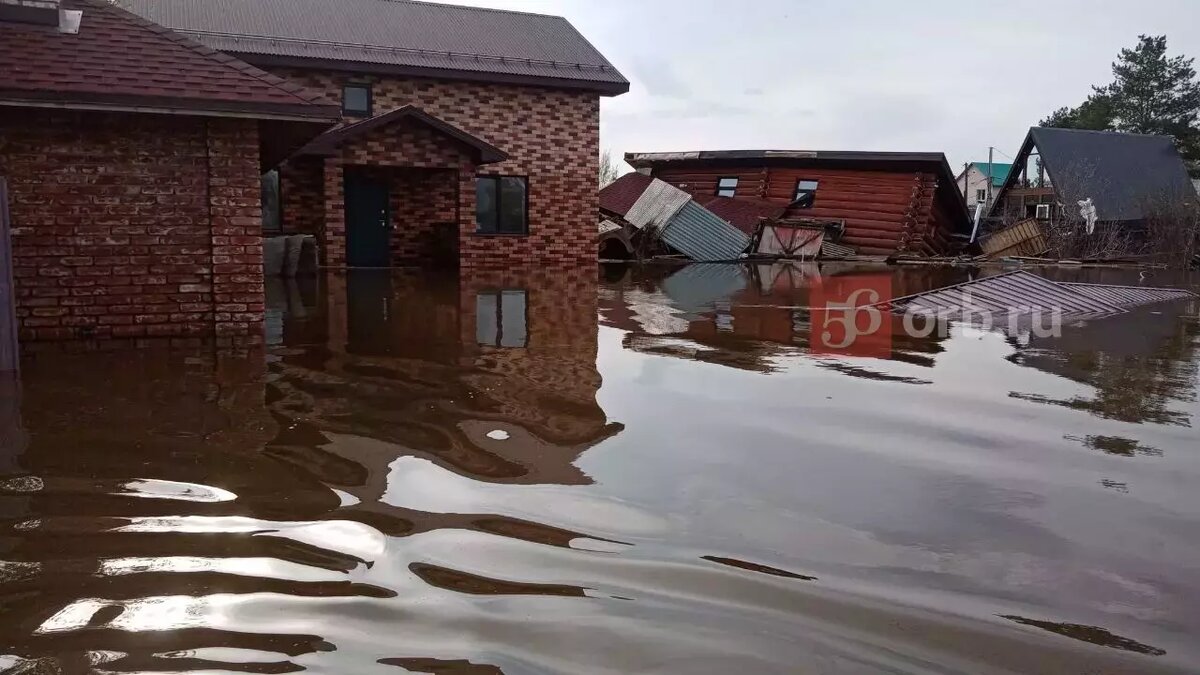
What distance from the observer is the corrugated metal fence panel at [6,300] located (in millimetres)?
6273

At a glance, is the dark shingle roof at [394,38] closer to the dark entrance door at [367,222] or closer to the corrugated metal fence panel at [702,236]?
the dark entrance door at [367,222]

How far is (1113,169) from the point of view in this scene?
1342 inches

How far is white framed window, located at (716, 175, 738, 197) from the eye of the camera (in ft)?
106

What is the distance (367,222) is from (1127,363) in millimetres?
16266

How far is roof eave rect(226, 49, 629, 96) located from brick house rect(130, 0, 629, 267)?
1.0 inches

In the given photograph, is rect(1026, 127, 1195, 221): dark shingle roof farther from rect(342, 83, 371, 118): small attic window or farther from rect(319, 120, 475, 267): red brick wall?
rect(342, 83, 371, 118): small attic window

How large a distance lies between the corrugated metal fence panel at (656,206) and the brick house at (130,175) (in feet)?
61.9

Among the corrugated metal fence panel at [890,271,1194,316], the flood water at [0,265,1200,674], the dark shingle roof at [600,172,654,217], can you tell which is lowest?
the flood water at [0,265,1200,674]

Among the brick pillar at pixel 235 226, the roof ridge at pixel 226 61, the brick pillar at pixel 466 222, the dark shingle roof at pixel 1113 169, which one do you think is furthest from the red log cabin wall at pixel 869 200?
the brick pillar at pixel 235 226

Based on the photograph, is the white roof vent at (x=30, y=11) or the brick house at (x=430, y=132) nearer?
the white roof vent at (x=30, y=11)

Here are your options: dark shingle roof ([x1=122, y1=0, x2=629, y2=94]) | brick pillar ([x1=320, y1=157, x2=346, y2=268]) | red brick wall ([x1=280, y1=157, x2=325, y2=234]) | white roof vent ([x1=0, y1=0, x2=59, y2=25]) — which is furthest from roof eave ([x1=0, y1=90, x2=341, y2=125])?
dark shingle roof ([x1=122, y1=0, x2=629, y2=94])

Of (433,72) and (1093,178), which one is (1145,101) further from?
(433,72)

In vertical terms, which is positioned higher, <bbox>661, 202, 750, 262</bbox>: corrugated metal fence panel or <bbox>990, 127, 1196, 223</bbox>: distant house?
<bbox>990, 127, 1196, 223</bbox>: distant house

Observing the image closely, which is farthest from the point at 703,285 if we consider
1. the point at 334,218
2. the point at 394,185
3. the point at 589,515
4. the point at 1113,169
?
the point at 1113,169
